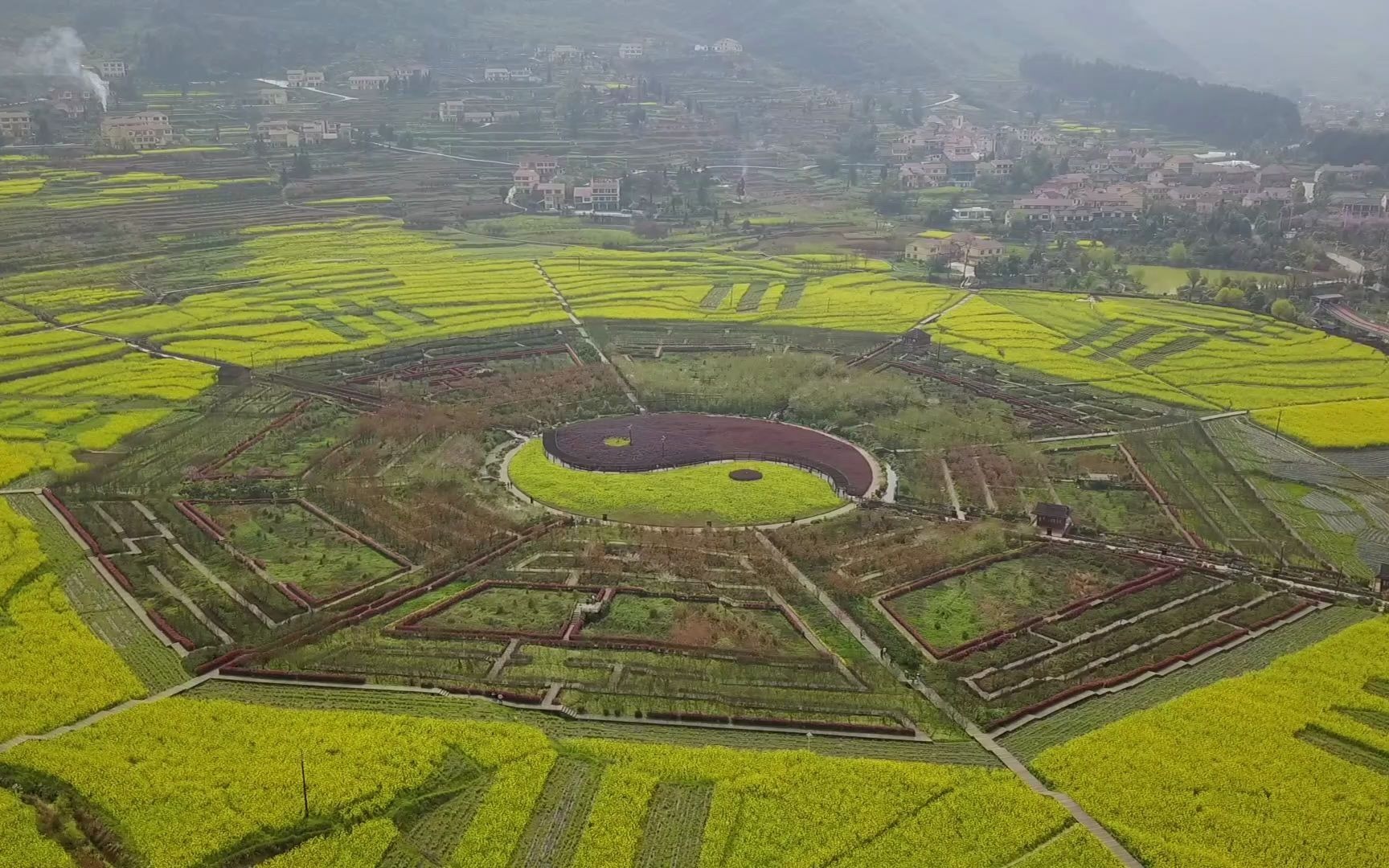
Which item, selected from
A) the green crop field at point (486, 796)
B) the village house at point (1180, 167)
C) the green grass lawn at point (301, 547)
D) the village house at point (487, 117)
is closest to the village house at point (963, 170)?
the village house at point (1180, 167)

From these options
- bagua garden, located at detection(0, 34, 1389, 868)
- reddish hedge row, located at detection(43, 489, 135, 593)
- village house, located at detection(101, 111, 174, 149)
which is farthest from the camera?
village house, located at detection(101, 111, 174, 149)

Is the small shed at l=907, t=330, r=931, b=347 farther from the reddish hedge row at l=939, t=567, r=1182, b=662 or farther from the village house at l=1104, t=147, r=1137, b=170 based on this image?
the village house at l=1104, t=147, r=1137, b=170

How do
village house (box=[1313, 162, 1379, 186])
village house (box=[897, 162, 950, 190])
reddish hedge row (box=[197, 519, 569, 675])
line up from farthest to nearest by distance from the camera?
village house (box=[897, 162, 950, 190])
village house (box=[1313, 162, 1379, 186])
reddish hedge row (box=[197, 519, 569, 675])

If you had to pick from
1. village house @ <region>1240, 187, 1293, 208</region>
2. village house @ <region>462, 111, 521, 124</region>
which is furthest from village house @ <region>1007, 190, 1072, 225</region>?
village house @ <region>462, 111, 521, 124</region>

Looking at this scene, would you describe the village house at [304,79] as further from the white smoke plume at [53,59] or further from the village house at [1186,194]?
the village house at [1186,194]

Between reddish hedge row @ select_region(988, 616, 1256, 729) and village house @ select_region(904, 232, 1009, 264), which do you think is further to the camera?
village house @ select_region(904, 232, 1009, 264)
